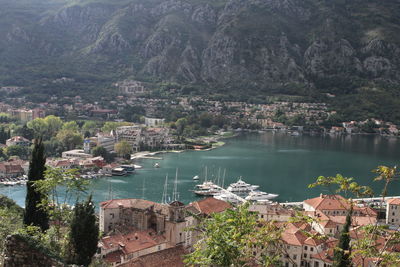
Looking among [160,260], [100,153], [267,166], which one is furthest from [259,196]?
[160,260]

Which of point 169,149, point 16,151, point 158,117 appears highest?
point 158,117

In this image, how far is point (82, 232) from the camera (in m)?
13.8

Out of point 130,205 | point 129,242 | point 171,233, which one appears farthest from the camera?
point 130,205

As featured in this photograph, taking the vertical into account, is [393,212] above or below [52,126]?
below

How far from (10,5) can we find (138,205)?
141 meters

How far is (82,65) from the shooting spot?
413 ft

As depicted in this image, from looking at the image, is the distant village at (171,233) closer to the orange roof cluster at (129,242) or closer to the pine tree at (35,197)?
the orange roof cluster at (129,242)

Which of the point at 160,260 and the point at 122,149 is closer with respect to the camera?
the point at 160,260

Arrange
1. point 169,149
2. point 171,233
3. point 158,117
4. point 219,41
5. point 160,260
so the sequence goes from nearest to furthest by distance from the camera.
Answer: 1. point 160,260
2. point 171,233
3. point 169,149
4. point 158,117
5. point 219,41

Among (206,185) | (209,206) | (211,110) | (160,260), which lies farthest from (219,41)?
(160,260)

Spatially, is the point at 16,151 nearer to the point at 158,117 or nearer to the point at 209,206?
the point at 209,206

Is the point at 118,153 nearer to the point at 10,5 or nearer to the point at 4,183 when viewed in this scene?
the point at 4,183

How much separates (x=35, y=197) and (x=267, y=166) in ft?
141

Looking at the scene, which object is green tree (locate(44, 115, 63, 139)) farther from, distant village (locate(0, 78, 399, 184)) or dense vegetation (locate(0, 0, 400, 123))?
dense vegetation (locate(0, 0, 400, 123))
